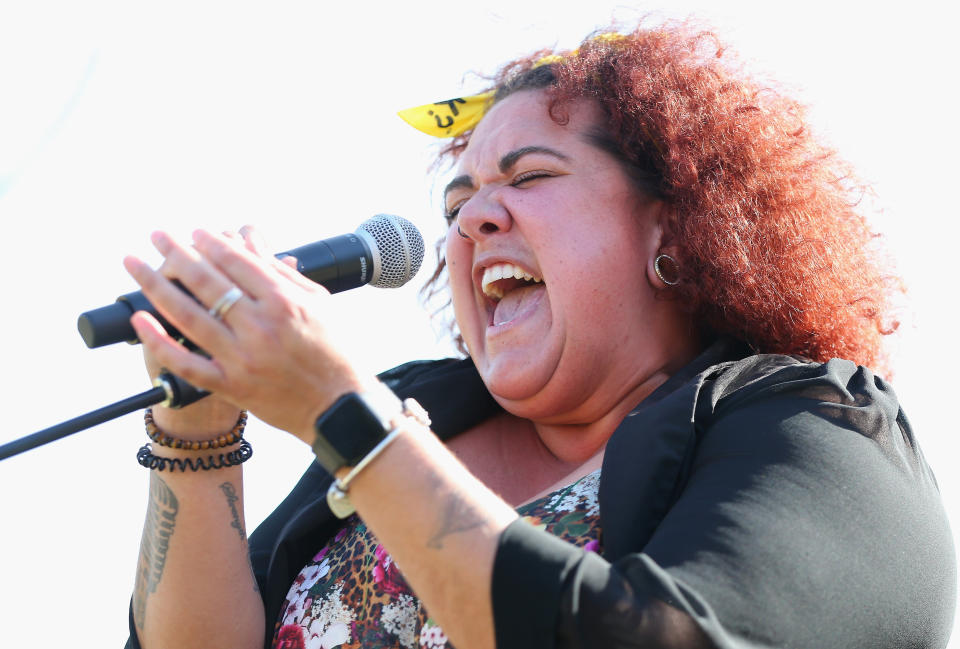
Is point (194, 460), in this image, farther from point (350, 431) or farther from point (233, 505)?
point (350, 431)

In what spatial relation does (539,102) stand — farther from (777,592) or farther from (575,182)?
(777,592)

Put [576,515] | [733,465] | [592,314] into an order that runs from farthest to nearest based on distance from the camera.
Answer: [592,314], [576,515], [733,465]

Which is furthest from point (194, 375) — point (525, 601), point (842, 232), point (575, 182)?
point (842, 232)

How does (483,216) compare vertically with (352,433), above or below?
above

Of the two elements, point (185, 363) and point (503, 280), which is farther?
point (503, 280)

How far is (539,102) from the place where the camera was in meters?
2.93

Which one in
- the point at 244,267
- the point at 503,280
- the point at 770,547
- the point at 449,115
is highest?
the point at 449,115

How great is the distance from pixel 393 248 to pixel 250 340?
78cm

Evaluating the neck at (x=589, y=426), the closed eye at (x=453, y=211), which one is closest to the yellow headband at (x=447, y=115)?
the closed eye at (x=453, y=211)

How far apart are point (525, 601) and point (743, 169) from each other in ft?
5.15

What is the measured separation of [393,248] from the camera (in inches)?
91.9

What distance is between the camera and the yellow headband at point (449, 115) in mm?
3227

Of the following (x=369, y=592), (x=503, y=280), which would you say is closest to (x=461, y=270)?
(x=503, y=280)

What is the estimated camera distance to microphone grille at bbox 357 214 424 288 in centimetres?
231
